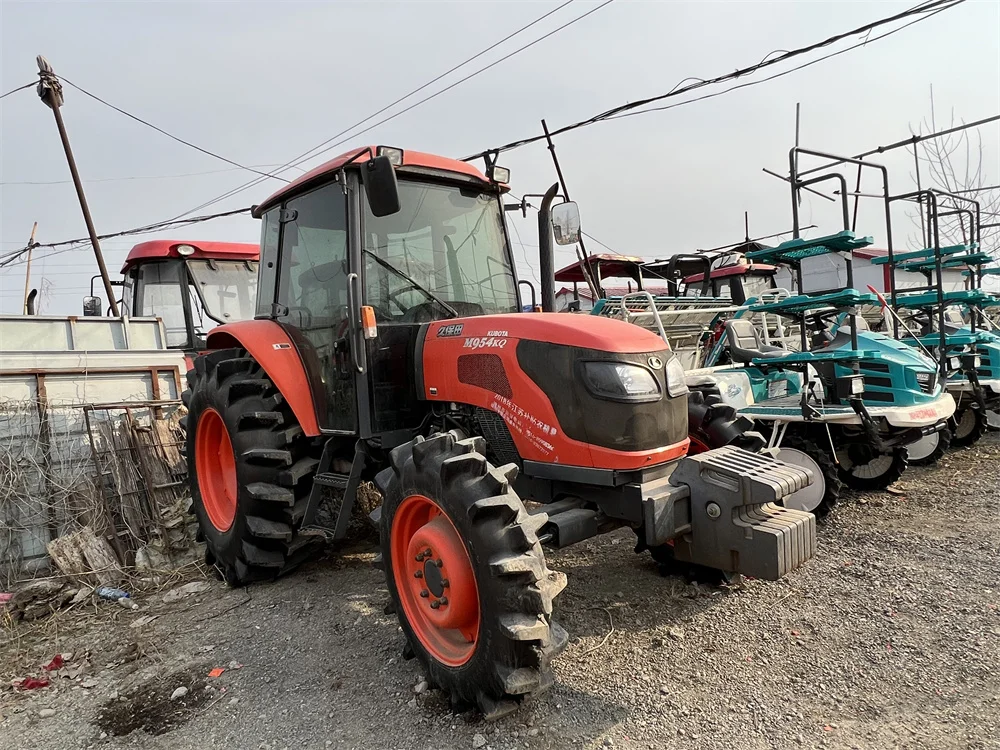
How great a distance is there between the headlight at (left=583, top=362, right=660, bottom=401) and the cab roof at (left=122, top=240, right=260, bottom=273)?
5808 mm

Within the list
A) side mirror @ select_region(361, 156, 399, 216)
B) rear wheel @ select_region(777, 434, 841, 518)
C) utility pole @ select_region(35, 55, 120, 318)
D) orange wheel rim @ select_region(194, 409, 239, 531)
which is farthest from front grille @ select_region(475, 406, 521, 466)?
utility pole @ select_region(35, 55, 120, 318)

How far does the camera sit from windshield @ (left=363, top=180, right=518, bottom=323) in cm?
351

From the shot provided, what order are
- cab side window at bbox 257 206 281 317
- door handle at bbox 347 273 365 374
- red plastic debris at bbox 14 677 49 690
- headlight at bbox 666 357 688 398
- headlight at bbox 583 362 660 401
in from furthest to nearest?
1. cab side window at bbox 257 206 281 317
2. door handle at bbox 347 273 365 374
3. red plastic debris at bbox 14 677 49 690
4. headlight at bbox 666 357 688 398
5. headlight at bbox 583 362 660 401

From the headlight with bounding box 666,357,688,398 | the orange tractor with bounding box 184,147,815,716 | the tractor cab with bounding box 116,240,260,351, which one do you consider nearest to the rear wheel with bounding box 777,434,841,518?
the orange tractor with bounding box 184,147,815,716

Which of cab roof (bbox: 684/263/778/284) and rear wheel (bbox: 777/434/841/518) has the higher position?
cab roof (bbox: 684/263/778/284)

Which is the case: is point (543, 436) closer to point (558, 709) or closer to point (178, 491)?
point (558, 709)

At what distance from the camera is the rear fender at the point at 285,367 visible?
152 inches

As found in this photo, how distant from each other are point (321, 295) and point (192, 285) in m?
4.31

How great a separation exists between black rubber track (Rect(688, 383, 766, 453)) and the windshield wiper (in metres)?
1.46

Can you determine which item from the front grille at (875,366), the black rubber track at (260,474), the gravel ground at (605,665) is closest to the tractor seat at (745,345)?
the front grille at (875,366)

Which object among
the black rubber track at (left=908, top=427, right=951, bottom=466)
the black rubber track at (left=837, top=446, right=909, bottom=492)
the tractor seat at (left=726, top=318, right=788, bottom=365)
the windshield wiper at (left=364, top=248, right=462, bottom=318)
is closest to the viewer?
the windshield wiper at (left=364, top=248, right=462, bottom=318)

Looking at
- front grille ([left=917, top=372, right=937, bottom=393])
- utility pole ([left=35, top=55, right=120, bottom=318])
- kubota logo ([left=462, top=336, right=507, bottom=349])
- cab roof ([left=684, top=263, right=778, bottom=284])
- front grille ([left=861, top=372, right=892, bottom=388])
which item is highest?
utility pole ([left=35, top=55, right=120, bottom=318])

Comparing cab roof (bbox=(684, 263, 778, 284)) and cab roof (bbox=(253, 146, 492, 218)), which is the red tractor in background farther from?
cab roof (bbox=(684, 263, 778, 284))

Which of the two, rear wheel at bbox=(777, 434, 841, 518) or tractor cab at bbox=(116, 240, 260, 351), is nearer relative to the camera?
rear wheel at bbox=(777, 434, 841, 518)
